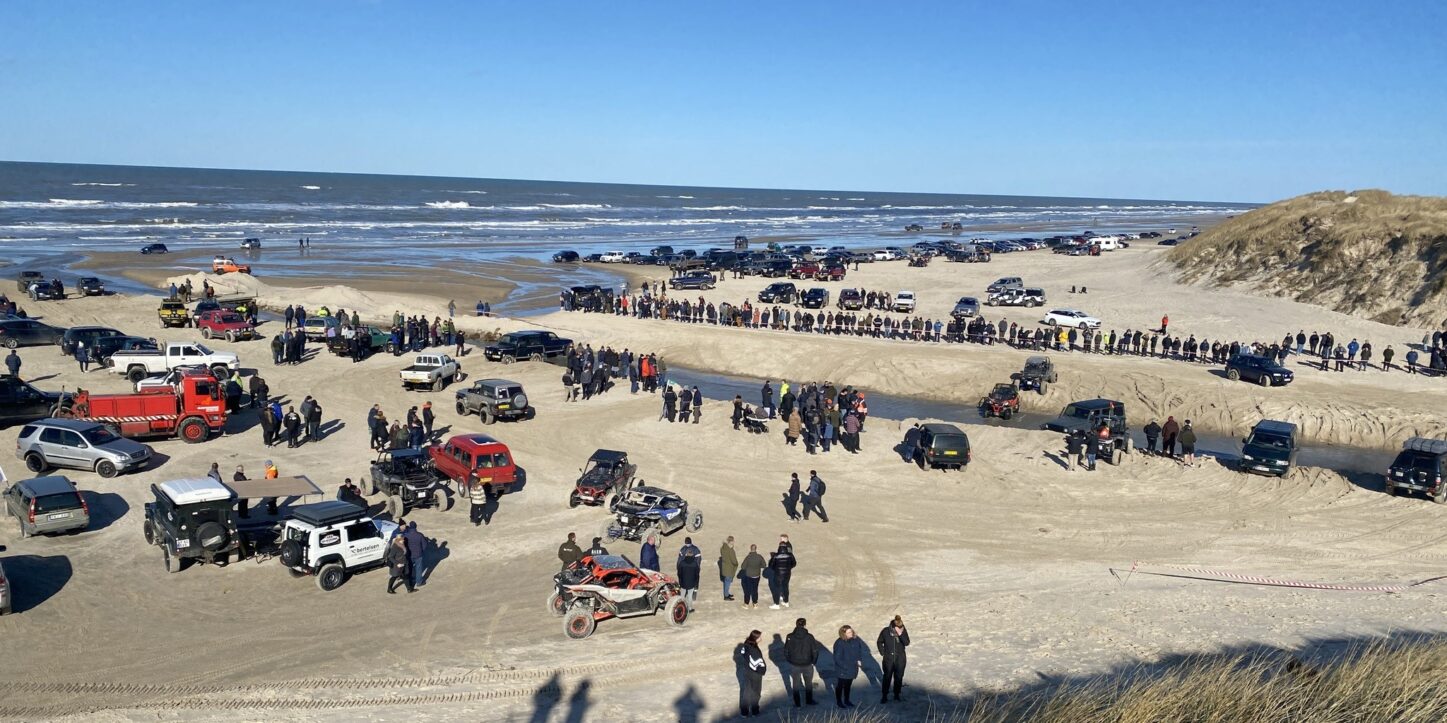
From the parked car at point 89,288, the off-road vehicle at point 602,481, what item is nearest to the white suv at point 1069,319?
the off-road vehicle at point 602,481

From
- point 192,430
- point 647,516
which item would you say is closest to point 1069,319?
point 647,516

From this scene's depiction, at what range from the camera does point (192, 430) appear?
26797mm

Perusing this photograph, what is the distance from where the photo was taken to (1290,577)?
19.3 m

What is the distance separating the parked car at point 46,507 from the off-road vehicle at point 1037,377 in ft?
99.1

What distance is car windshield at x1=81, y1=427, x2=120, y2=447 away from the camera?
2358cm

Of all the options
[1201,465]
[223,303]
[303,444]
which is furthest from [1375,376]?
[223,303]

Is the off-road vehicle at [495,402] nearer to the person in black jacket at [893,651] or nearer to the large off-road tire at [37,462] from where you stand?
the large off-road tire at [37,462]

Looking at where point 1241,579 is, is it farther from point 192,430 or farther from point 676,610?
point 192,430

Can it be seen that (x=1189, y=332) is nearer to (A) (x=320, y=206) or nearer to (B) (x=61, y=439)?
(B) (x=61, y=439)

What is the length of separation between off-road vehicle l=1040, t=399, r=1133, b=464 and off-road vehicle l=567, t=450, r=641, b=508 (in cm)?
1350

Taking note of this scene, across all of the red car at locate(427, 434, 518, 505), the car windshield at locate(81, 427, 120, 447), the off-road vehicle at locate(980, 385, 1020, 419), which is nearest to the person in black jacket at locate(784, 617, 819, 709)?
the red car at locate(427, 434, 518, 505)

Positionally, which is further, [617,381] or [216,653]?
[617,381]

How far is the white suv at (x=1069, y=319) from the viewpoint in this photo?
48.9 m

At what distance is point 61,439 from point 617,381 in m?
17.8
